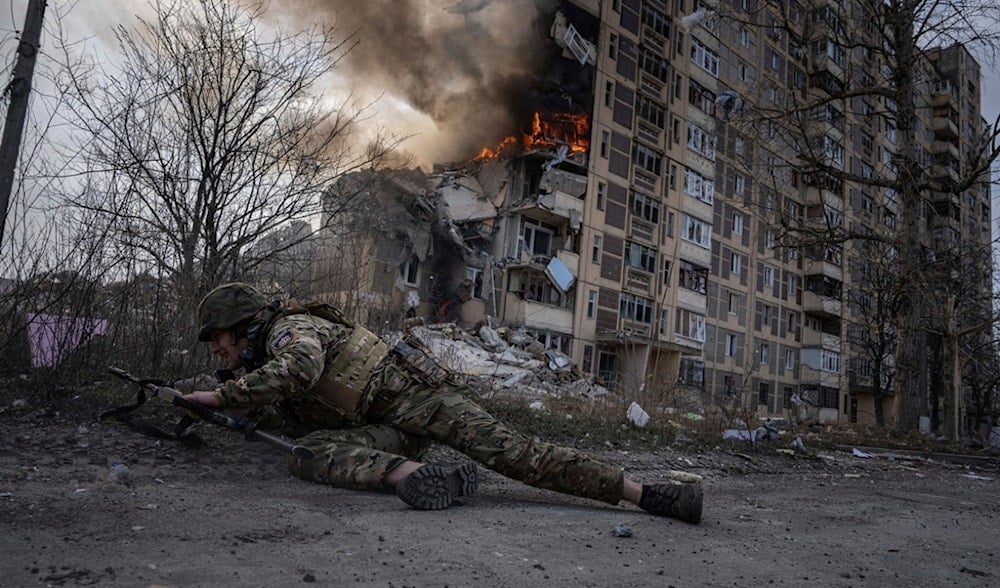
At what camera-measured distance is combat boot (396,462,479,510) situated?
2.88m

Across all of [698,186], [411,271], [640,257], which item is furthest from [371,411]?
[698,186]

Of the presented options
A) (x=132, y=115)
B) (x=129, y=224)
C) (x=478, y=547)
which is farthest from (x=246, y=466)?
(x=132, y=115)

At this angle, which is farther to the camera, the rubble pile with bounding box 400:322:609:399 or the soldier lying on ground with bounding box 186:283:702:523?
the rubble pile with bounding box 400:322:609:399

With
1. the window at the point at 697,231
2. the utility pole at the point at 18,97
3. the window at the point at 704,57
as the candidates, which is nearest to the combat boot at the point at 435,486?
the utility pole at the point at 18,97

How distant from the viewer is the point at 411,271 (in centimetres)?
2561

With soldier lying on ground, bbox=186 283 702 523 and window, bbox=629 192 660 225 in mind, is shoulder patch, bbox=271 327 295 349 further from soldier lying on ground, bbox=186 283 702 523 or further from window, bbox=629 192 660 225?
window, bbox=629 192 660 225

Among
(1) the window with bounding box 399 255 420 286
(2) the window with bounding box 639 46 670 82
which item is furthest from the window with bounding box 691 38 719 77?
(1) the window with bounding box 399 255 420 286

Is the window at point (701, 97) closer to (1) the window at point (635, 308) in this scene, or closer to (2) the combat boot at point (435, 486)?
(1) the window at point (635, 308)

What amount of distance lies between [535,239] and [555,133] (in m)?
4.62

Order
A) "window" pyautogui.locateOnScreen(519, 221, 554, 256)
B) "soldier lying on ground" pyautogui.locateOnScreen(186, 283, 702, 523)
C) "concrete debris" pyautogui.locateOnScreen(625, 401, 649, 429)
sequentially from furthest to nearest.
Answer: "window" pyautogui.locateOnScreen(519, 221, 554, 256), "concrete debris" pyautogui.locateOnScreen(625, 401, 649, 429), "soldier lying on ground" pyautogui.locateOnScreen(186, 283, 702, 523)

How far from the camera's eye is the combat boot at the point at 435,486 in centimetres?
288

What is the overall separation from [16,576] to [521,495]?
7.77 feet

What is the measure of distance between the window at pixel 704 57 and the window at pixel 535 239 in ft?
42.7

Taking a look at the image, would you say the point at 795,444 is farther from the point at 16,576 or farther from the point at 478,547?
the point at 16,576
